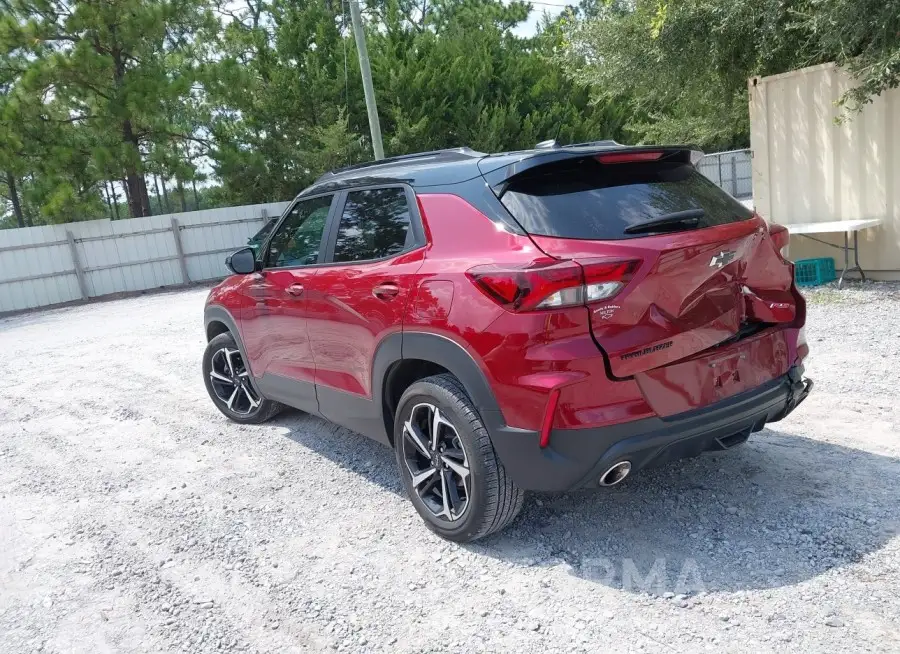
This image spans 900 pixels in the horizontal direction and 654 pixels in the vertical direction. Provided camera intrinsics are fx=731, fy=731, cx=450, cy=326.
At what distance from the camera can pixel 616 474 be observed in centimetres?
298

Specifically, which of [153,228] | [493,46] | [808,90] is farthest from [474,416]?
[493,46]

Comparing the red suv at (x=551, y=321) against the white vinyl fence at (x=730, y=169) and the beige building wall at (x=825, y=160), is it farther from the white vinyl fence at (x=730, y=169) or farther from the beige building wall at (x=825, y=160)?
the white vinyl fence at (x=730, y=169)

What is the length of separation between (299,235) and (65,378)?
5.20 metres

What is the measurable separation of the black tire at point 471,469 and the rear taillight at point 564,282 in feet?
1.83

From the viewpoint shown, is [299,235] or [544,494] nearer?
[544,494]

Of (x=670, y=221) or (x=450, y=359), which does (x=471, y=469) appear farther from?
(x=670, y=221)

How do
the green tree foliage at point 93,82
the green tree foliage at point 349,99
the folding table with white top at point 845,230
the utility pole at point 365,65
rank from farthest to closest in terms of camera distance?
1. the green tree foliage at point 349,99
2. the green tree foliage at point 93,82
3. the utility pole at point 365,65
4. the folding table with white top at point 845,230

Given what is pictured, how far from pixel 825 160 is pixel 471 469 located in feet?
23.8

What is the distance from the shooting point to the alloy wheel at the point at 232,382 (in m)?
5.48

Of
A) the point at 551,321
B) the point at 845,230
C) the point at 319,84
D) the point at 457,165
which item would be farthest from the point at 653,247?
the point at 319,84

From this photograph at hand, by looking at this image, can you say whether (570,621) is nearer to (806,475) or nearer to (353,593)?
(353,593)

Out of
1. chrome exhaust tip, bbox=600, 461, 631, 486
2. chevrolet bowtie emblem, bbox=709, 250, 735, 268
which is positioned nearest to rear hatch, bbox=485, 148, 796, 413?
chevrolet bowtie emblem, bbox=709, 250, 735, 268

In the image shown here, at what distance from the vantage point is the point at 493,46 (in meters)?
28.8

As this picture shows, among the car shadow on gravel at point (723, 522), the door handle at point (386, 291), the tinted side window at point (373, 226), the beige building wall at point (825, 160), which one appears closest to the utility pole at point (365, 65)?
the beige building wall at point (825, 160)
